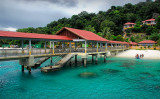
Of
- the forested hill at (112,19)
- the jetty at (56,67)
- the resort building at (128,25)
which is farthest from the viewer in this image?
the resort building at (128,25)

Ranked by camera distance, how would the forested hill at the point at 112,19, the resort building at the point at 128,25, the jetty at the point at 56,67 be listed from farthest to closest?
the resort building at the point at 128,25 < the forested hill at the point at 112,19 < the jetty at the point at 56,67

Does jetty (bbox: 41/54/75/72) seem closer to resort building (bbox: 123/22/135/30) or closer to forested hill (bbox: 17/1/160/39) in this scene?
forested hill (bbox: 17/1/160/39)

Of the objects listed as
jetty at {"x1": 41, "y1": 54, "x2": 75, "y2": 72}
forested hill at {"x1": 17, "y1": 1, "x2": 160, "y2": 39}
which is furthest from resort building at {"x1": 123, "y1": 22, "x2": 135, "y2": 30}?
jetty at {"x1": 41, "y1": 54, "x2": 75, "y2": 72}

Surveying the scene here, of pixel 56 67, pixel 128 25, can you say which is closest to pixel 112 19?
pixel 128 25

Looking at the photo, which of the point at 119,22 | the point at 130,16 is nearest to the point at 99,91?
the point at 119,22

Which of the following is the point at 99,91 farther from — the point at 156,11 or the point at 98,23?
the point at 156,11

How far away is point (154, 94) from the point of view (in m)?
13.4

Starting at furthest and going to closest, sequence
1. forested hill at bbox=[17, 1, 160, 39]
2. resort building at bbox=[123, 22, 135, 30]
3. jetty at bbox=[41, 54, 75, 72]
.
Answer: resort building at bbox=[123, 22, 135, 30]
forested hill at bbox=[17, 1, 160, 39]
jetty at bbox=[41, 54, 75, 72]

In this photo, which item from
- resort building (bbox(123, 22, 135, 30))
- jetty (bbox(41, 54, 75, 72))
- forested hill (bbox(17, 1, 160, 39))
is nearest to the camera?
jetty (bbox(41, 54, 75, 72))

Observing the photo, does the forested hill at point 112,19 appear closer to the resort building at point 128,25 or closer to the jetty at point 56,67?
the resort building at point 128,25

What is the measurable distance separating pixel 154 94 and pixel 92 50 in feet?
58.9

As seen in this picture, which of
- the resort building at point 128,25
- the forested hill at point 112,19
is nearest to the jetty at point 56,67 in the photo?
the forested hill at point 112,19

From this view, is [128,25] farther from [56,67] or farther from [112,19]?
[56,67]

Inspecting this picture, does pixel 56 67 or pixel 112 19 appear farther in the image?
pixel 112 19
